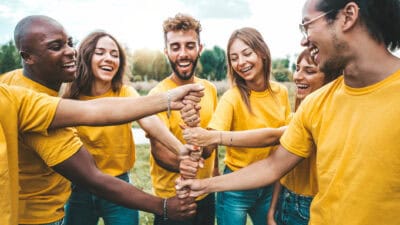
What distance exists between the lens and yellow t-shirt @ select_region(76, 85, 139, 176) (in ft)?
11.6

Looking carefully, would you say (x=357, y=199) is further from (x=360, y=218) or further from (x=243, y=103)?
(x=243, y=103)

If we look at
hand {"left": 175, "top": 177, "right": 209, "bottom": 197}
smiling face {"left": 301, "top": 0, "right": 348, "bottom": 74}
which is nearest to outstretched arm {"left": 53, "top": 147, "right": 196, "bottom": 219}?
hand {"left": 175, "top": 177, "right": 209, "bottom": 197}

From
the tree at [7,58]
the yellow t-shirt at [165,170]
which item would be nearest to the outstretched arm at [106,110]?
the yellow t-shirt at [165,170]

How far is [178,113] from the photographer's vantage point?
3.68 m

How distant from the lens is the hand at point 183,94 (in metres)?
2.86

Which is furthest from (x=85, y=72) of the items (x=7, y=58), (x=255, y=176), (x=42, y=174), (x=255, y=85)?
(x=7, y=58)

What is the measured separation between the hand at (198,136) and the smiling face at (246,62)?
2.58 feet

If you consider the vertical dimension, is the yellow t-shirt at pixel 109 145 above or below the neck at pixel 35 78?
below

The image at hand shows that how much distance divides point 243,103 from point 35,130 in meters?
1.99

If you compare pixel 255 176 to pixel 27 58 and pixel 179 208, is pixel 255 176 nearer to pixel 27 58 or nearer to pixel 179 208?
pixel 179 208

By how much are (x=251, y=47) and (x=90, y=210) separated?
90.4 inches

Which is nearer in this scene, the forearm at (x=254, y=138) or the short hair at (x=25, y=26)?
the short hair at (x=25, y=26)

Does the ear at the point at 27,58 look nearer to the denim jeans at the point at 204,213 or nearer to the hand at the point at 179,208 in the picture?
the hand at the point at 179,208

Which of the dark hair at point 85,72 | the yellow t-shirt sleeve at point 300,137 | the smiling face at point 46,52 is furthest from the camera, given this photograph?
the dark hair at point 85,72
